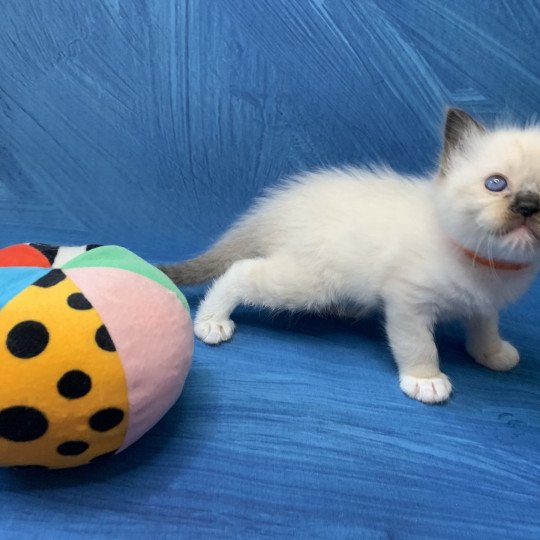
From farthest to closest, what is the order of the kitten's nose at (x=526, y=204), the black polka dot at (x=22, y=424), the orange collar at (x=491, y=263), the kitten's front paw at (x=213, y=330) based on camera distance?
the kitten's front paw at (x=213, y=330) < the orange collar at (x=491, y=263) < the kitten's nose at (x=526, y=204) < the black polka dot at (x=22, y=424)

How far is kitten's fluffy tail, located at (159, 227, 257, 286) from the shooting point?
1496 mm

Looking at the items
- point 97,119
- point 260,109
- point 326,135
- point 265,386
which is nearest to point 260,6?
point 260,109

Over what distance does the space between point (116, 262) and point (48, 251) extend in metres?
0.11

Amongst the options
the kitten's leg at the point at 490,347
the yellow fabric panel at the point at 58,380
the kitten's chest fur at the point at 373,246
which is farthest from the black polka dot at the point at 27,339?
the kitten's leg at the point at 490,347

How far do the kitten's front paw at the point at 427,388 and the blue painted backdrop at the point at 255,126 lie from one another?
0.08 feet

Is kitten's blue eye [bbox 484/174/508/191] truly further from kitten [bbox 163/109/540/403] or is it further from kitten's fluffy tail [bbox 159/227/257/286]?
kitten's fluffy tail [bbox 159/227/257/286]

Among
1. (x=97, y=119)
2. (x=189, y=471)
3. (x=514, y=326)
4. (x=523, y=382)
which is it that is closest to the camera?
(x=189, y=471)

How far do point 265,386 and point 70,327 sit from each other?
0.48m

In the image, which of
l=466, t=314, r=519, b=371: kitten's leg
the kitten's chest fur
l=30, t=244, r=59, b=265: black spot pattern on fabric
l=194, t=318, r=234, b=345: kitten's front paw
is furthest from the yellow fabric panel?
l=466, t=314, r=519, b=371: kitten's leg

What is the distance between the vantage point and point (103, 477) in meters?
0.93

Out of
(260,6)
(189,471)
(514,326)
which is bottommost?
(514,326)

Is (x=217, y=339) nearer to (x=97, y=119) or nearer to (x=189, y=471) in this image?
(x=189, y=471)

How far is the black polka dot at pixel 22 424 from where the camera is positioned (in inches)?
31.1

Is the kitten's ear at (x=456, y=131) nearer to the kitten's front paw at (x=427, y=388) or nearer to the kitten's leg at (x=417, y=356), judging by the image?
the kitten's leg at (x=417, y=356)
